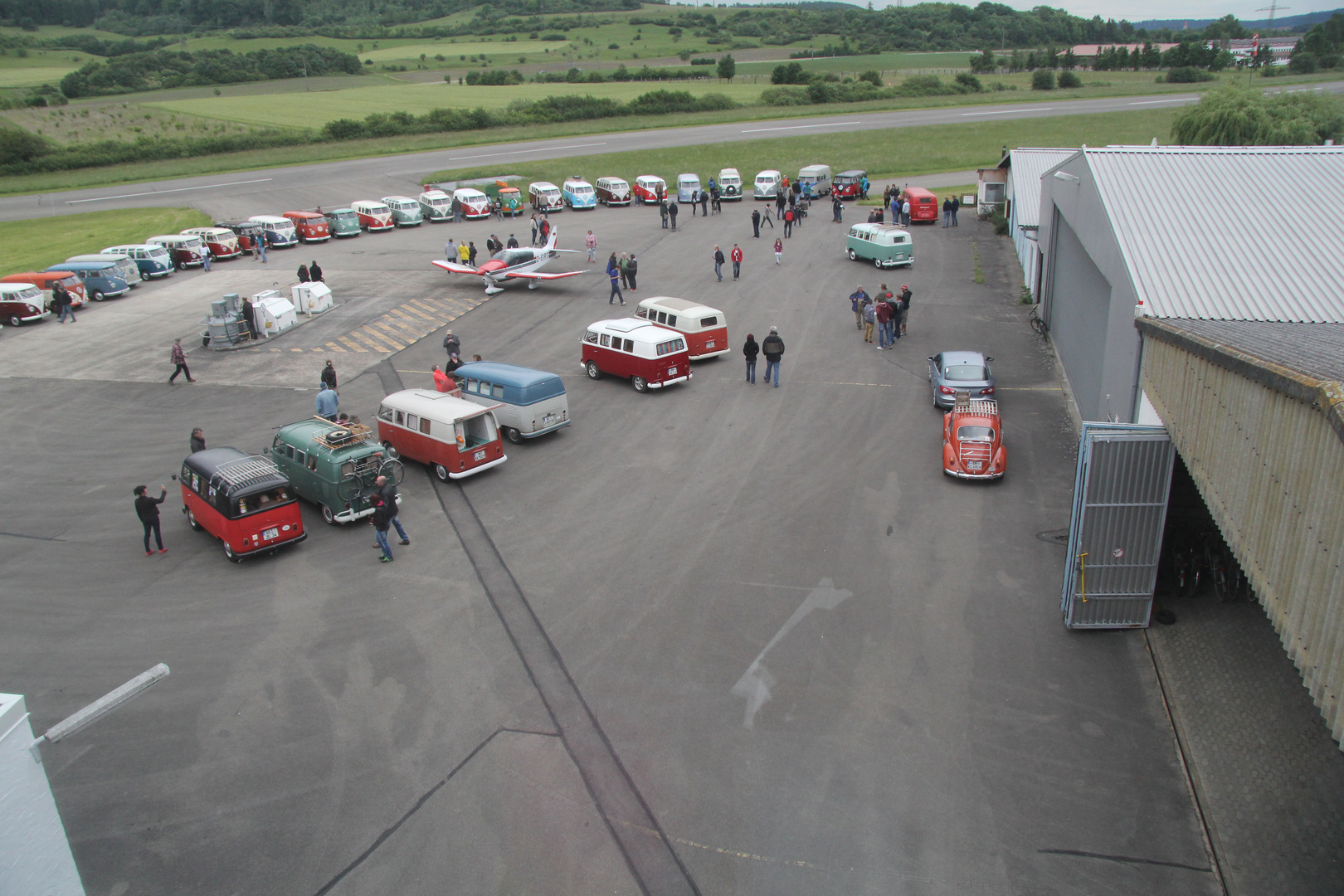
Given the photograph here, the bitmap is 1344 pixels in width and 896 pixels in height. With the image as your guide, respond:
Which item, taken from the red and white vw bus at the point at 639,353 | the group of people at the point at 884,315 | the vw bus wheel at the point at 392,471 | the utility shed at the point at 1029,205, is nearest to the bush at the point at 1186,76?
the utility shed at the point at 1029,205

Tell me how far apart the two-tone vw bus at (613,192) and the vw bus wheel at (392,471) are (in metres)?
38.8

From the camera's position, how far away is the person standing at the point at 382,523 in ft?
55.0

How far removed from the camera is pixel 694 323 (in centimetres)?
2756

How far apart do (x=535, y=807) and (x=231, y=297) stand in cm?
2869

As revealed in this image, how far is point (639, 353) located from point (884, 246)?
17.9m

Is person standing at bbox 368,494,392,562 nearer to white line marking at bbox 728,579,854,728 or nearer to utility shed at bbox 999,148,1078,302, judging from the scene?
white line marking at bbox 728,579,854,728

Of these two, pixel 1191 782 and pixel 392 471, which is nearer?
pixel 1191 782

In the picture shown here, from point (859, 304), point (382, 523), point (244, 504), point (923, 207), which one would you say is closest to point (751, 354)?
point (859, 304)

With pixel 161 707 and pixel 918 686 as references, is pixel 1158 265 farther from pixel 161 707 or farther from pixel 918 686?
pixel 161 707

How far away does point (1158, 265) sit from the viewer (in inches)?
638

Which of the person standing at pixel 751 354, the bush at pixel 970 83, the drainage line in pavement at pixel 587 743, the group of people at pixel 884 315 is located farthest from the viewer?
the bush at pixel 970 83

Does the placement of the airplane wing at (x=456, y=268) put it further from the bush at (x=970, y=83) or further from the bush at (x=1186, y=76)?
the bush at (x=1186, y=76)

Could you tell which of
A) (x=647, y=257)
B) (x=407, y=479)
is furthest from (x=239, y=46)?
(x=407, y=479)

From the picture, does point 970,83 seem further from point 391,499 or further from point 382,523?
point 382,523
